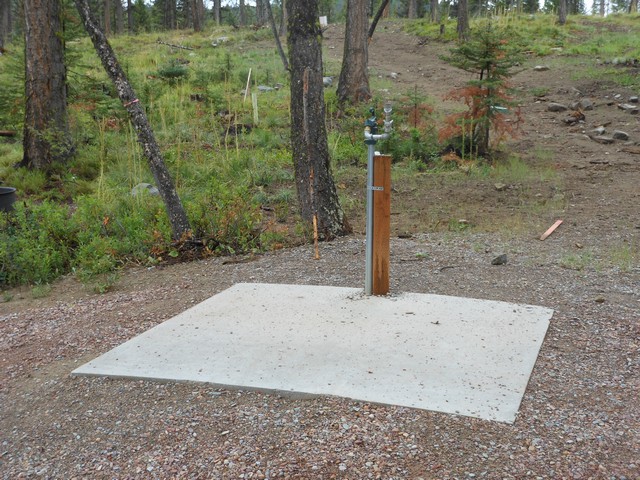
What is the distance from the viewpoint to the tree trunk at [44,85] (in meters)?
10.6

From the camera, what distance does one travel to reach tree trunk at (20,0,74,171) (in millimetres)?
10602

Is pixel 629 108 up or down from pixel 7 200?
up

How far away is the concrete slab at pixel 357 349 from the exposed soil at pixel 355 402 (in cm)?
11

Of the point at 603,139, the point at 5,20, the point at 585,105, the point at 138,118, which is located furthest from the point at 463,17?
the point at 5,20

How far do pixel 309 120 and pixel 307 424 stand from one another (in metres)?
4.03

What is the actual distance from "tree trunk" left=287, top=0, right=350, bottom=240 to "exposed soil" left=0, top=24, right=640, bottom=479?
48 centimetres

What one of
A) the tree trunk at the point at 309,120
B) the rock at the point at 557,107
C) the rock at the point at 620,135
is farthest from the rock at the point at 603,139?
the tree trunk at the point at 309,120

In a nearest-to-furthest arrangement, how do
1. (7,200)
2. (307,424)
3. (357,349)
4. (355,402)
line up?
1. (307,424)
2. (355,402)
3. (357,349)
4. (7,200)

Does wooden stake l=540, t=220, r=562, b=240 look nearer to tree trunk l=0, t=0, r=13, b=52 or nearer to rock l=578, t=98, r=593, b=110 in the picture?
rock l=578, t=98, r=593, b=110

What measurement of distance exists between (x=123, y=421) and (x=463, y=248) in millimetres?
4124

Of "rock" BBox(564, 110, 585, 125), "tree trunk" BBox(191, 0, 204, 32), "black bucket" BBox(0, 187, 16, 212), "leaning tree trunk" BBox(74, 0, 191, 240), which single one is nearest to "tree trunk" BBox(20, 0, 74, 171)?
"black bucket" BBox(0, 187, 16, 212)

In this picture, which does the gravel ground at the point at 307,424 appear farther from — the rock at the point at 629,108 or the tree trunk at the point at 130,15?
the tree trunk at the point at 130,15

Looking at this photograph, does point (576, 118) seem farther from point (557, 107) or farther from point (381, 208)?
point (381, 208)

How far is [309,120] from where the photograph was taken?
6539mm
